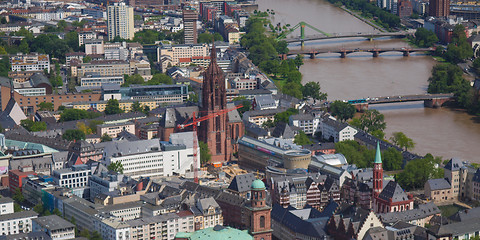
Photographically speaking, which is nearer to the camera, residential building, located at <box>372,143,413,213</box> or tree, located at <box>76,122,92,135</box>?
residential building, located at <box>372,143,413,213</box>

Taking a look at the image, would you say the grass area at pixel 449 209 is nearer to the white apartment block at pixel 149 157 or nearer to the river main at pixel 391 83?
the river main at pixel 391 83

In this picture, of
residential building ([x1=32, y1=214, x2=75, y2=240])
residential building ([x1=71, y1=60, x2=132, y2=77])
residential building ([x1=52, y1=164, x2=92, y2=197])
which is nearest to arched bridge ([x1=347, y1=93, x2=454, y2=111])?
residential building ([x1=71, y1=60, x2=132, y2=77])

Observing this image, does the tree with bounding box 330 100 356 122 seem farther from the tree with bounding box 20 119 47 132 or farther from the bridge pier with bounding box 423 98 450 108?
the tree with bounding box 20 119 47 132

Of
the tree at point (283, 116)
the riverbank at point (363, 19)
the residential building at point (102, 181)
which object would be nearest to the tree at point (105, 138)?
the residential building at point (102, 181)

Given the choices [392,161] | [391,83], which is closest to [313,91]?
[391,83]

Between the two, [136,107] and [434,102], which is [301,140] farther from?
[434,102]

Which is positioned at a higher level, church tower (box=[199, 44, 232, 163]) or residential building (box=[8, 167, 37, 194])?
church tower (box=[199, 44, 232, 163])
